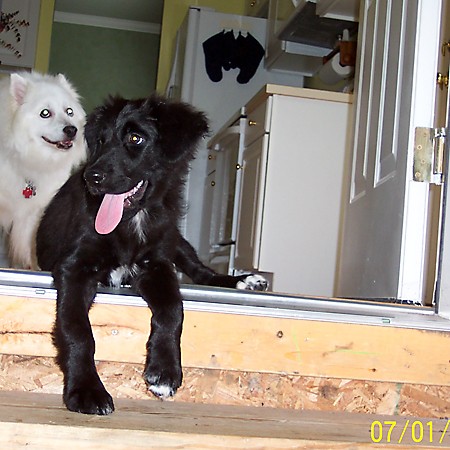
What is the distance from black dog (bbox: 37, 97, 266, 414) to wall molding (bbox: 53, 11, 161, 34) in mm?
7530

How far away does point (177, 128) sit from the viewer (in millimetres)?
1803

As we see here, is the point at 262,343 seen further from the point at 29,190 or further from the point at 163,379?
the point at 29,190

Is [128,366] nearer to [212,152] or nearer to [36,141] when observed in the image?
[36,141]

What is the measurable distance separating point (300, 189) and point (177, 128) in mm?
1813

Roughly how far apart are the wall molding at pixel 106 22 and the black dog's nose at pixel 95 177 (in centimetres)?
780

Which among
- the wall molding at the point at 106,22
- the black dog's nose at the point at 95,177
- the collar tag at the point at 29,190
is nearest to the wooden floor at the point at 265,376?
the black dog's nose at the point at 95,177

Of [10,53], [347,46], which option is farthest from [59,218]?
[10,53]

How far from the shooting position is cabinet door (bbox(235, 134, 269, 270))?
11.7 ft

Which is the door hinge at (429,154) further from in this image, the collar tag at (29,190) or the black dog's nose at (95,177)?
the collar tag at (29,190)

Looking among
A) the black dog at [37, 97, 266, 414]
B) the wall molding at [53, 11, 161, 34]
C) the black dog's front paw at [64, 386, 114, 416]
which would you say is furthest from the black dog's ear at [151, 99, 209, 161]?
the wall molding at [53, 11, 161, 34]

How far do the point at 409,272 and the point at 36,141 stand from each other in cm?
203

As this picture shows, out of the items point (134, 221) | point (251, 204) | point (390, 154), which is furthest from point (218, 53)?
point (134, 221)

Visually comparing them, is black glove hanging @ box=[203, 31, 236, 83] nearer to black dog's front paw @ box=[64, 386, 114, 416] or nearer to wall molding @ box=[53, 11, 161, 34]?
wall molding @ box=[53, 11, 161, 34]

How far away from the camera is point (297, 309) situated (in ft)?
5.70
